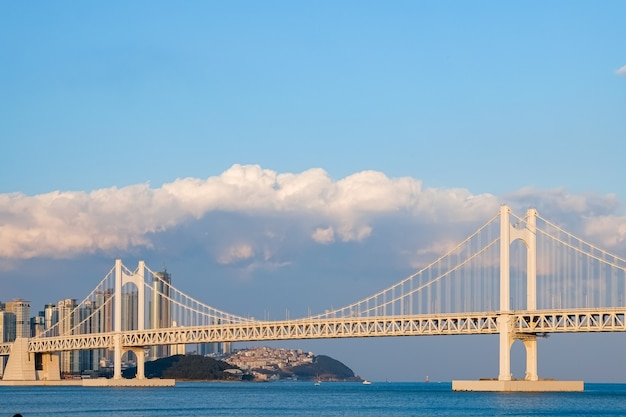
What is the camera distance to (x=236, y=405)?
62156 mm

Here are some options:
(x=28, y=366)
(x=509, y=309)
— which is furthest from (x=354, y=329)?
(x=28, y=366)

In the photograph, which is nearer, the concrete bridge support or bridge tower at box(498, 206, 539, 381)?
bridge tower at box(498, 206, 539, 381)

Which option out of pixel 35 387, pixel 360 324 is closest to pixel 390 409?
pixel 360 324

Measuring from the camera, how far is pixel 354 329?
247ft

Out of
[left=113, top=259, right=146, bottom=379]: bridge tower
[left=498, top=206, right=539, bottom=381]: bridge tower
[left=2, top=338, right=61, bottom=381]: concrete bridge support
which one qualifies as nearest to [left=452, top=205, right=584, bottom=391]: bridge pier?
[left=498, top=206, right=539, bottom=381]: bridge tower

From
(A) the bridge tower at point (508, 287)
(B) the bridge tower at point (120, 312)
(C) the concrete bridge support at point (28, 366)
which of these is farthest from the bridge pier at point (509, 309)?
(C) the concrete bridge support at point (28, 366)

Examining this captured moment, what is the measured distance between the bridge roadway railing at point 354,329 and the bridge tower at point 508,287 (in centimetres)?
50

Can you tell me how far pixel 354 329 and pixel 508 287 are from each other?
13747 mm

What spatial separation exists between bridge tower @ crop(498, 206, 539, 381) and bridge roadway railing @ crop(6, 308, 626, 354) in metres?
0.50

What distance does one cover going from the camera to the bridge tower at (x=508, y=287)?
6419 cm

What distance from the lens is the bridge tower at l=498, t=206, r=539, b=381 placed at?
6419 centimetres

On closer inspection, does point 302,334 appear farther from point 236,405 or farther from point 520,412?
point 520,412

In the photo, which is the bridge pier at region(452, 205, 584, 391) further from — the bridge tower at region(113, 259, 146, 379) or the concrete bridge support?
the concrete bridge support

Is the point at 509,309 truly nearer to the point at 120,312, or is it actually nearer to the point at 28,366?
the point at 120,312
